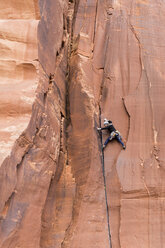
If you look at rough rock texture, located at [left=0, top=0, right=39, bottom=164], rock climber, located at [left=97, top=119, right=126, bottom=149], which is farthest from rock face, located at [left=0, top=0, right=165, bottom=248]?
rock climber, located at [left=97, top=119, right=126, bottom=149]

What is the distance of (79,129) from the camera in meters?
7.14

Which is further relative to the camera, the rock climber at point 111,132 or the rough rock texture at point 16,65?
the rock climber at point 111,132

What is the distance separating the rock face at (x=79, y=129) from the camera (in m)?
5.18

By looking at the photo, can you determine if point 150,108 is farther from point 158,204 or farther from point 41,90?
point 41,90

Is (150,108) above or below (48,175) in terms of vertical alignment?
above

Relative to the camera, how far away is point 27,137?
16.9 feet

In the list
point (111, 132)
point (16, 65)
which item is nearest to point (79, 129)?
point (111, 132)

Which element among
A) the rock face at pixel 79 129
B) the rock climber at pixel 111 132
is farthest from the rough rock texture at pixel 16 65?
the rock climber at pixel 111 132

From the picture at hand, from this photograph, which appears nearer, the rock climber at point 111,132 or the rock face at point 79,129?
the rock face at point 79,129

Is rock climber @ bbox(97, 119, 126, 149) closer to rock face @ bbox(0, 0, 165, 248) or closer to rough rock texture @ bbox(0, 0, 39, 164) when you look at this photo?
rock face @ bbox(0, 0, 165, 248)

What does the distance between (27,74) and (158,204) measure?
4.52 m

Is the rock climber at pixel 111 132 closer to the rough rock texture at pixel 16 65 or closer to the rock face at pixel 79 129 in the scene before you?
the rock face at pixel 79 129

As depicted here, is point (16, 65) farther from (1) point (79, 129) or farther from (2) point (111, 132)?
(2) point (111, 132)

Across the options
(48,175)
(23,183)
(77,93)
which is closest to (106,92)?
(77,93)
